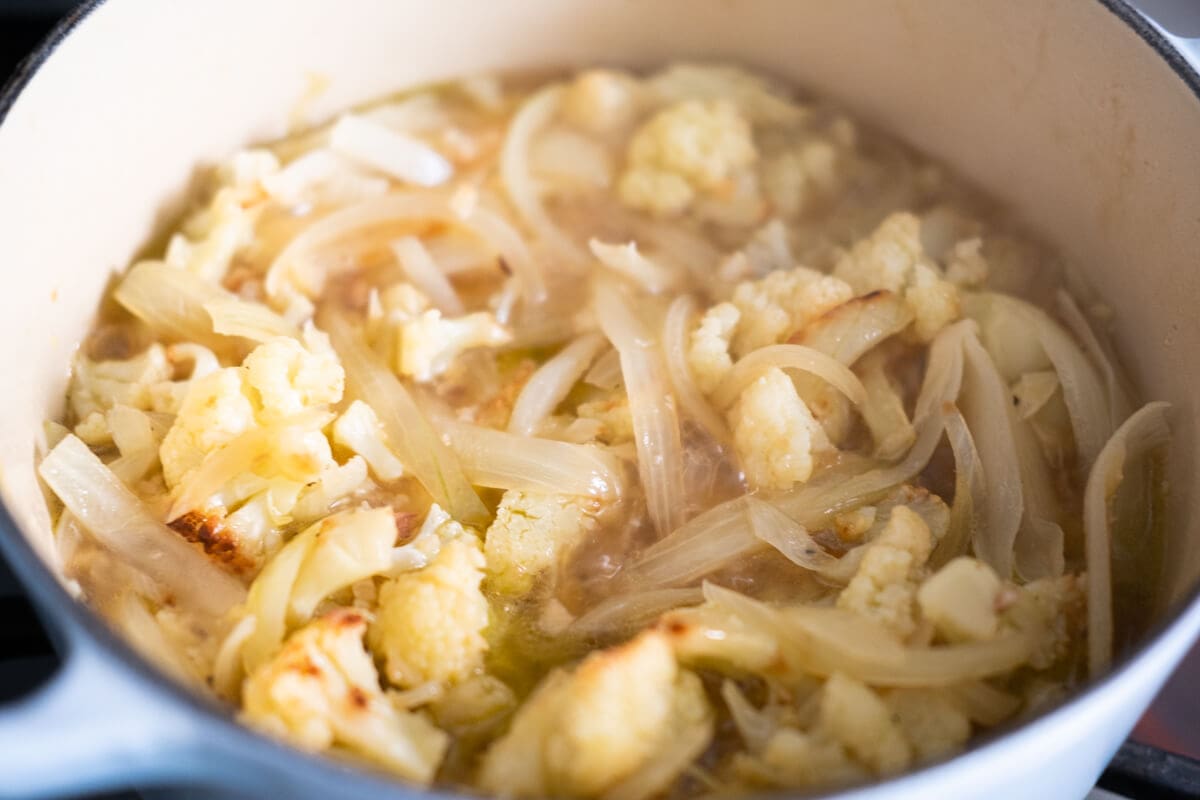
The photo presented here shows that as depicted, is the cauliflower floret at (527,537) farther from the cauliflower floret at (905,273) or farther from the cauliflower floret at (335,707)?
the cauliflower floret at (905,273)

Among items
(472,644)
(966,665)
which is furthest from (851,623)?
(472,644)

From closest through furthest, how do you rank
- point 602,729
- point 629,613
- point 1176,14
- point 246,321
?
point 602,729, point 629,613, point 246,321, point 1176,14

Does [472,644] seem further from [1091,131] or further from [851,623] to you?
[1091,131]

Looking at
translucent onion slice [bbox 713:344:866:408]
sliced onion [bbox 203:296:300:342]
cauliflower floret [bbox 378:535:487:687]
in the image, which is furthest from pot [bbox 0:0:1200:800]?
translucent onion slice [bbox 713:344:866:408]

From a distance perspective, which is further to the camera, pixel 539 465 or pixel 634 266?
pixel 634 266

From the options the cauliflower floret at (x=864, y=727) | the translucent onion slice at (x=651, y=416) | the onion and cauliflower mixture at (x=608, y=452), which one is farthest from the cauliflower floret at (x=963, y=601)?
the translucent onion slice at (x=651, y=416)

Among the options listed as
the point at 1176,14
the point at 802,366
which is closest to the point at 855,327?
the point at 802,366

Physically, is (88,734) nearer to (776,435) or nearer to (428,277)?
(776,435)

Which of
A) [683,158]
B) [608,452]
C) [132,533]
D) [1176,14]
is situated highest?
[1176,14]

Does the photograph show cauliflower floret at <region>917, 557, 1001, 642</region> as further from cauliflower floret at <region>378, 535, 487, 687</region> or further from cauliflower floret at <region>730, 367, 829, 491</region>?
cauliflower floret at <region>378, 535, 487, 687</region>
